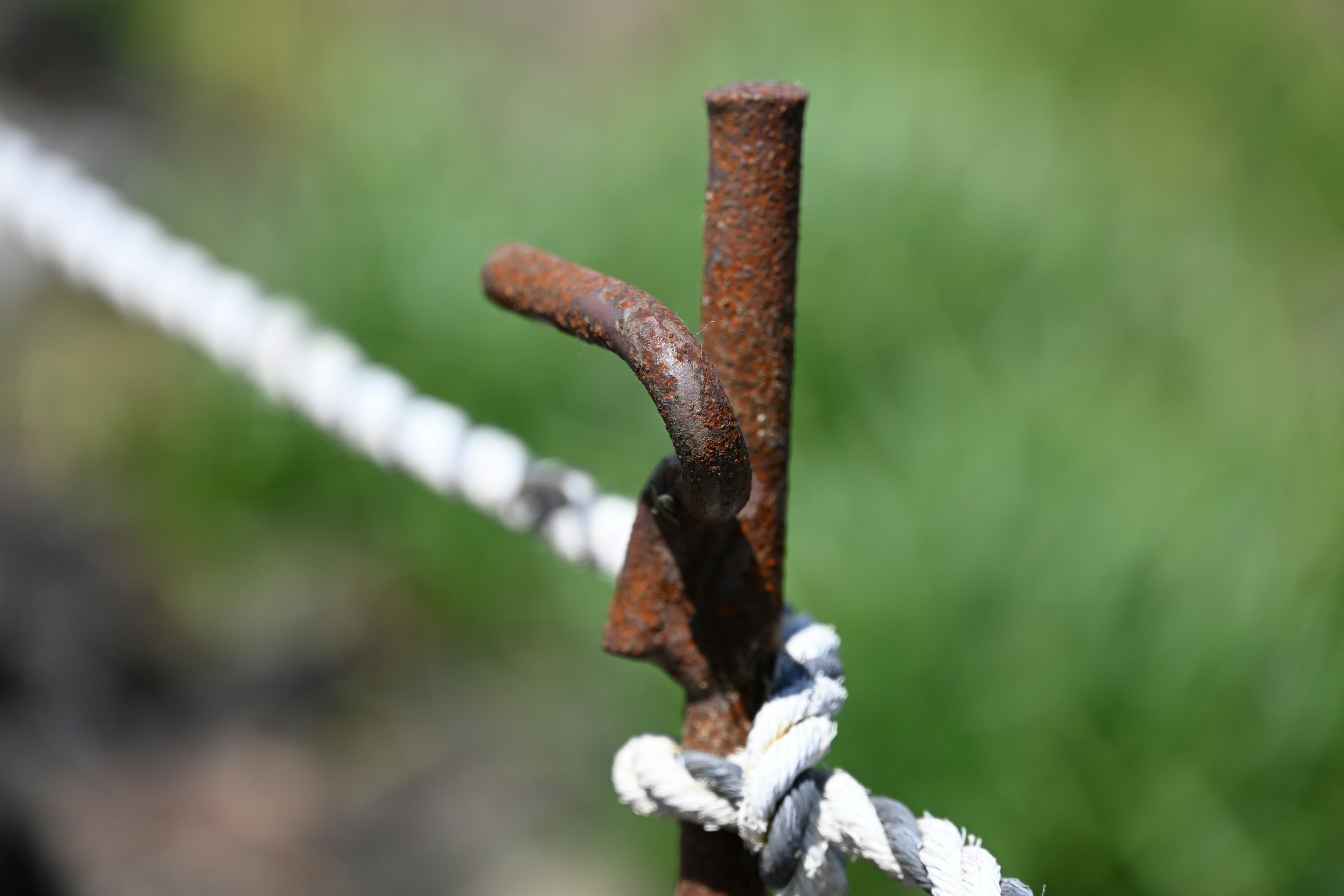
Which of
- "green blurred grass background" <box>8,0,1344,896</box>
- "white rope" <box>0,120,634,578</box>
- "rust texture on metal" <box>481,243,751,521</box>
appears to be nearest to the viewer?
"rust texture on metal" <box>481,243,751,521</box>

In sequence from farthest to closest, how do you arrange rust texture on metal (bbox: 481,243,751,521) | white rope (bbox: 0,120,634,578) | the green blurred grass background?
the green blurred grass background, white rope (bbox: 0,120,634,578), rust texture on metal (bbox: 481,243,751,521)

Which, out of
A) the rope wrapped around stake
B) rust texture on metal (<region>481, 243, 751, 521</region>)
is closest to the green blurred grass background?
the rope wrapped around stake

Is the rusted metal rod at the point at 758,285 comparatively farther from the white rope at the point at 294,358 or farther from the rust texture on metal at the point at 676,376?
the white rope at the point at 294,358

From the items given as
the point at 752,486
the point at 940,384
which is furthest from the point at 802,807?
the point at 940,384

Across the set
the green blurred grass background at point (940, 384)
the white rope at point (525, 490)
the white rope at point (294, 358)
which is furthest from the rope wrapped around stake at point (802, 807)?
the green blurred grass background at point (940, 384)

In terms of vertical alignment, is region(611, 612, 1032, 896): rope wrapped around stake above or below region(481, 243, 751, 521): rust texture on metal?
below

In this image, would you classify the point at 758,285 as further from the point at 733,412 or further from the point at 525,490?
the point at 525,490

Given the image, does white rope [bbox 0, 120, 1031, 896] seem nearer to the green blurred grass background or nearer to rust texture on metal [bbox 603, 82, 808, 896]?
rust texture on metal [bbox 603, 82, 808, 896]

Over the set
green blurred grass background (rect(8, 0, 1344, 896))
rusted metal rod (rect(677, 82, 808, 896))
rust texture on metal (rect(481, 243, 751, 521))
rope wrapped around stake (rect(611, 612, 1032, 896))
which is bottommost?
rope wrapped around stake (rect(611, 612, 1032, 896))
